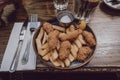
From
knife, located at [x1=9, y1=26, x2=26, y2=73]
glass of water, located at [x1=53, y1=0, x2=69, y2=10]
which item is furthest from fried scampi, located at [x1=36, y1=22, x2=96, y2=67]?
glass of water, located at [x1=53, y1=0, x2=69, y2=10]

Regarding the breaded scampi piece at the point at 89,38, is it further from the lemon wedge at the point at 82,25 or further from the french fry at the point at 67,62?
the french fry at the point at 67,62

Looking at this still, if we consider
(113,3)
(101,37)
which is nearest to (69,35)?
(101,37)

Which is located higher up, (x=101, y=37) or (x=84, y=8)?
(x=84, y=8)

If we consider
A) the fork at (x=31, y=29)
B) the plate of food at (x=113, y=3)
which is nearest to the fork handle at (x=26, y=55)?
the fork at (x=31, y=29)

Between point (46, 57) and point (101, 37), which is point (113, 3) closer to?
point (101, 37)

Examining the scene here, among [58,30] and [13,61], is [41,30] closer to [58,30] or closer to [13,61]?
[58,30]

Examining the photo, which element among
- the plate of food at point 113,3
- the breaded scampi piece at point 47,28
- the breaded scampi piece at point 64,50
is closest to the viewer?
the breaded scampi piece at point 64,50

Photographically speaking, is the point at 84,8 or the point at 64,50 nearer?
the point at 64,50
